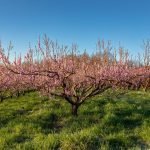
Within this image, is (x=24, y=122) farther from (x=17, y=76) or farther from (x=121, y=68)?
(x=121, y=68)

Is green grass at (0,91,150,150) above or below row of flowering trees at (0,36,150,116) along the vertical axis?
below

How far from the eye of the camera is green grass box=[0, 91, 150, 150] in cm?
761

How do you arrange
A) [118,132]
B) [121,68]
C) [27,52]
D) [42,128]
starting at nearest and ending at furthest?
[118,132] → [42,128] → [27,52] → [121,68]

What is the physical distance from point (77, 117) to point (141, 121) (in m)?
2.08

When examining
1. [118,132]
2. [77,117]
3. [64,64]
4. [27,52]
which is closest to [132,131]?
[118,132]

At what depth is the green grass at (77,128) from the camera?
25.0 ft

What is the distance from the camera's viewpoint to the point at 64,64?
10.0 meters

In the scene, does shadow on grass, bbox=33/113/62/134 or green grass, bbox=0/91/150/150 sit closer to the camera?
green grass, bbox=0/91/150/150

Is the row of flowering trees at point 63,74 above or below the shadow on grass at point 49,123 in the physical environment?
above

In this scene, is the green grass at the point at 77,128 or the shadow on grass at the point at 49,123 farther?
the shadow on grass at the point at 49,123

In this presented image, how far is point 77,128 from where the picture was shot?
9.12 meters

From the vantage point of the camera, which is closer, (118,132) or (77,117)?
(118,132)

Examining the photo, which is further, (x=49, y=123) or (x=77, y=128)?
(x=49, y=123)

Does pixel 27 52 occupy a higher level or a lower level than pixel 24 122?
higher
